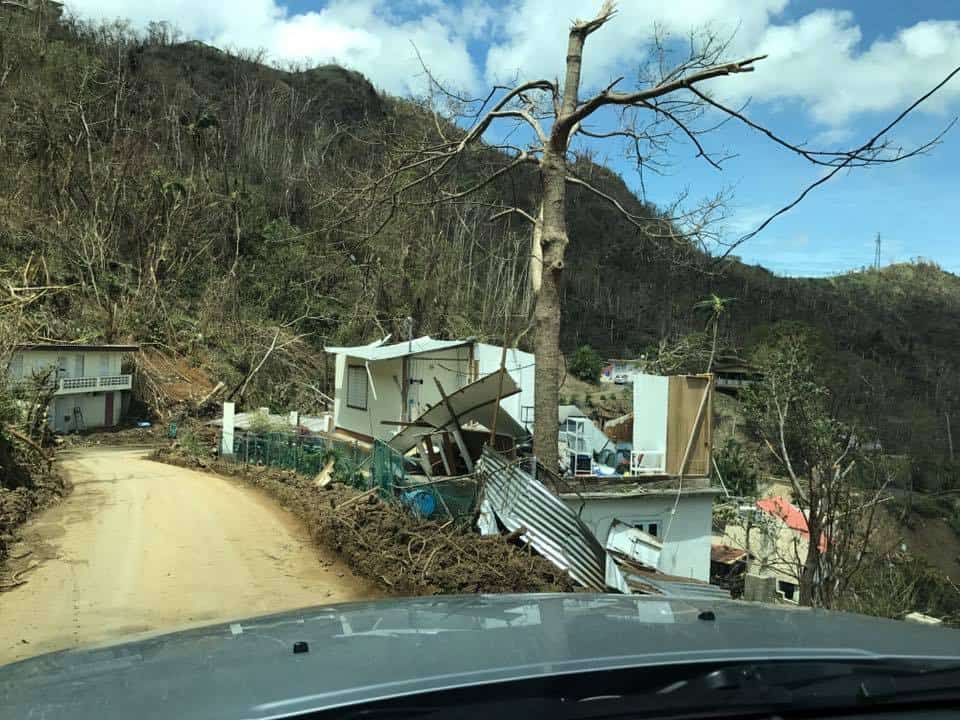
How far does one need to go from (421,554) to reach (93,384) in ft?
87.3

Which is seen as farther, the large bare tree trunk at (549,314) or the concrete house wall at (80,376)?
the concrete house wall at (80,376)

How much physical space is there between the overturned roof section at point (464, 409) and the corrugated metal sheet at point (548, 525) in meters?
3.65

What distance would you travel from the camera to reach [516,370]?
61.4 ft

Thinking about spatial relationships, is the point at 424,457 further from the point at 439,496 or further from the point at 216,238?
the point at 216,238

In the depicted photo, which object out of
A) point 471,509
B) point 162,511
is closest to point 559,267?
point 471,509

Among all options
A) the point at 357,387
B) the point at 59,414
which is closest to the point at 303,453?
the point at 357,387

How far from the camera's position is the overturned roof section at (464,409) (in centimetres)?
1329

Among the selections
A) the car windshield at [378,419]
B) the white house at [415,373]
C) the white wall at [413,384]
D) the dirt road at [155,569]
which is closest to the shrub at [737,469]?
the car windshield at [378,419]

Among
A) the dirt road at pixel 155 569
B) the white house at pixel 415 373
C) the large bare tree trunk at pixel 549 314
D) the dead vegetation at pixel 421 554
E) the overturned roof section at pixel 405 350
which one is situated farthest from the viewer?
the white house at pixel 415 373

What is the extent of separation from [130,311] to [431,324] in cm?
1427

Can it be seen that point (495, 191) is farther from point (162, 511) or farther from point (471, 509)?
point (162, 511)

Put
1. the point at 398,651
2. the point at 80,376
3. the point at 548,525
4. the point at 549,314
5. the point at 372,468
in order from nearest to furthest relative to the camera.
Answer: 1. the point at 398,651
2. the point at 548,525
3. the point at 549,314
4. the point at 372,468
5. the point at 80,376

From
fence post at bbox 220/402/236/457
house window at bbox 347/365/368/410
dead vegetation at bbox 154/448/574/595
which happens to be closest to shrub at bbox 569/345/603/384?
house window at bbox 347/365/368/410

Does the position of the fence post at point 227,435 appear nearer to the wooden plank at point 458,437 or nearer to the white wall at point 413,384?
the white wall at point 413,384
